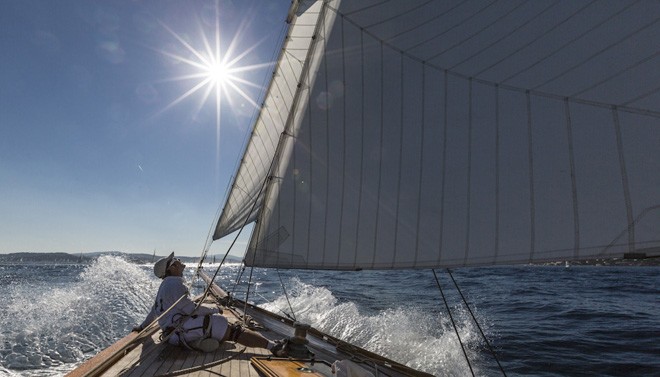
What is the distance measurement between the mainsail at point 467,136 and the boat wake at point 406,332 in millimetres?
5369

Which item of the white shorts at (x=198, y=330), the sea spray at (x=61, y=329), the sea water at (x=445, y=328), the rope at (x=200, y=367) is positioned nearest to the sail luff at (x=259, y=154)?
the white shorts at (x=198, y=330)

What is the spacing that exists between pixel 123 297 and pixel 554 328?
67.3 ft

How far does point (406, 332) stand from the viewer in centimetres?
1116

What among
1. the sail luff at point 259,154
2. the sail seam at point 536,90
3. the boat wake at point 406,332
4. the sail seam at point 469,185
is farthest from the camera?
the boat wake at point 406,332

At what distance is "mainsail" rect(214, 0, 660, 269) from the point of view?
2.77 m

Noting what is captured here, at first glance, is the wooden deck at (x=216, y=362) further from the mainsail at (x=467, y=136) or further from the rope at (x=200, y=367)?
the mainsail at (x=467, y=136)

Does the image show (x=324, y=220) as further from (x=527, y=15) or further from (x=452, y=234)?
(x=527, y=15)

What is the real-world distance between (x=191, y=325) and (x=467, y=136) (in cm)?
426

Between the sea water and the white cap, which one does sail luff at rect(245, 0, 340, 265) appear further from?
the white cap

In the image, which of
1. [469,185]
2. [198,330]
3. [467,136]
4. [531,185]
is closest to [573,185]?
[531,185]

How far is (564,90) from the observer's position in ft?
10.0

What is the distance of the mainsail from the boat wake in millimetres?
5369

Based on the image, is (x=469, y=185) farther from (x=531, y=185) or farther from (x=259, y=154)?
(x=259, y=154)

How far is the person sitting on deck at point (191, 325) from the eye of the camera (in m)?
4.87
